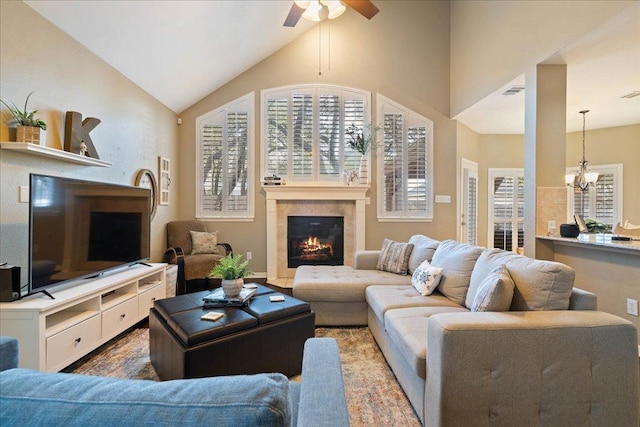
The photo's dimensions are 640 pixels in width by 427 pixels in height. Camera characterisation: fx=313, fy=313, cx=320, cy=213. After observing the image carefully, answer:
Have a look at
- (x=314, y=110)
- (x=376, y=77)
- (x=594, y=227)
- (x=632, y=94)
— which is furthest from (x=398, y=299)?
(x=632, y=94)

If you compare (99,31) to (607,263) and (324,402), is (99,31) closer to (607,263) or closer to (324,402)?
(324,402)

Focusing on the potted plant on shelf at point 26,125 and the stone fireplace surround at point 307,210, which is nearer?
the potted plant on shelf at point 26,125

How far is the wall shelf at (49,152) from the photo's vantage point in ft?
7.09

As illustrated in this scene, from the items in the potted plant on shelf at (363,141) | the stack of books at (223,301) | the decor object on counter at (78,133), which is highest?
the potted plant on shelf at (363,141)

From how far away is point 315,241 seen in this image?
5.26 metres

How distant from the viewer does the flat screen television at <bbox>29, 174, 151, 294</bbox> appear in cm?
216

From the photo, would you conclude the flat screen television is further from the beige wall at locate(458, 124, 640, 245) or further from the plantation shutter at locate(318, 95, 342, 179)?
the beige wall at locate(458, 124, 640, 245)

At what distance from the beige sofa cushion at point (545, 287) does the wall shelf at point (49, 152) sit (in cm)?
335

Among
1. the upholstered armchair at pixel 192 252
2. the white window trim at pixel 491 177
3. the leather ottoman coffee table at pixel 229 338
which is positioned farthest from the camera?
the white window trim at pixel 491 177

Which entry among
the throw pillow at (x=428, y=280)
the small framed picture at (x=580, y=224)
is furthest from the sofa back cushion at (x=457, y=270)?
the small framed picture at (x=580, y=224)

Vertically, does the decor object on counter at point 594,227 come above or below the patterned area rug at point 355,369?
above

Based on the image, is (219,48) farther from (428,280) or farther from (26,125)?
(428,280)

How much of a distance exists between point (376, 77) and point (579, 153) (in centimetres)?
461

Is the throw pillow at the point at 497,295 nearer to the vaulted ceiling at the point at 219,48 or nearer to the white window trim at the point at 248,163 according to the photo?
the vaulted ceiling at the point at 219,48
